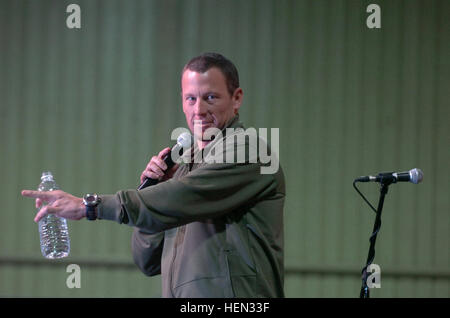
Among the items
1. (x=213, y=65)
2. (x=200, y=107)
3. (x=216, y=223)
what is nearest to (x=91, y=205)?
(x=216, y=223)

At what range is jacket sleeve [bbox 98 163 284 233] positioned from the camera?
5.22 feet

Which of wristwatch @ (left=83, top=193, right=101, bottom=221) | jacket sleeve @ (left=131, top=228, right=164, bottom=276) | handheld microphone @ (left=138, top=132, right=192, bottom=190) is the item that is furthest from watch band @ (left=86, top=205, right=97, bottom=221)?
jacket sleeve @ (left=131, top=228, right=164, bottom=276)

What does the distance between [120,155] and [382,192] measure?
86.4 inches

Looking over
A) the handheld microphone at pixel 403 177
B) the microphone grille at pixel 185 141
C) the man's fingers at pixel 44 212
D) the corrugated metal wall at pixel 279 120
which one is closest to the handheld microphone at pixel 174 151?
the microphone grille at pixel 185 141

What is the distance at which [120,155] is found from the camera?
13.0 feet

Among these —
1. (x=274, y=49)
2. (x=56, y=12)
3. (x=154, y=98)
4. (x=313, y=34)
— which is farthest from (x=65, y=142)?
(x=313, y=34)

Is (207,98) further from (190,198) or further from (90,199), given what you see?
(90,199)

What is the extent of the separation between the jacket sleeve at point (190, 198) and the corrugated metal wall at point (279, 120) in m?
2.23

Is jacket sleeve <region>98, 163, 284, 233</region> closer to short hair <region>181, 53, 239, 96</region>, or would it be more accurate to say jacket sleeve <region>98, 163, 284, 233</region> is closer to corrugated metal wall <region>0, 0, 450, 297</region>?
short hair <region>181, 53, 239, 96</region>

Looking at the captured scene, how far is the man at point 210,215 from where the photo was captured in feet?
5.24

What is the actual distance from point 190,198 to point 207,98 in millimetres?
450

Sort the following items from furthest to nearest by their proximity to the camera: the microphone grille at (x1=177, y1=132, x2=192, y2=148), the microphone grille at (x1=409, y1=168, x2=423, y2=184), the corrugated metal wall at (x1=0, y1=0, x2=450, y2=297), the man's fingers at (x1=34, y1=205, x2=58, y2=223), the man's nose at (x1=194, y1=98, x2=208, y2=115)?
1. the corrugated metal wall at (x1=0, y1=0, x2=450, y2=297)
2. the microphone grille at (x1=409, y1=168, x2=423, y2=184)
3. the microphone grille at (x1=177, y1=132, x2=192, y2=148)
4. the man's nose at (x1=194, y1=98, x2=208, y2=115)
5. the man's fingers at (x1=34, y1=205, x2=58, y2=223)

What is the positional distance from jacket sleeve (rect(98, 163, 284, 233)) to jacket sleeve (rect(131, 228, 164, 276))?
0.37 metres
